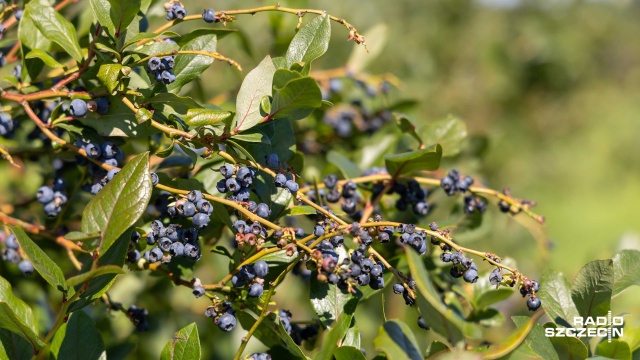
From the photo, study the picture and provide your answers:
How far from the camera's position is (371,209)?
115 centimetres

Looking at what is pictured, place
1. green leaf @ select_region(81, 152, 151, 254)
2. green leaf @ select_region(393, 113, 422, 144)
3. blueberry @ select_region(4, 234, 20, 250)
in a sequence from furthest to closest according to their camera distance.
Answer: green leaf @ select_region(393, 113, 422, 144) → blueberry @ select_region(4, 234, 20, 250) → green leaf @ select_region(81, 152, 151, 254)

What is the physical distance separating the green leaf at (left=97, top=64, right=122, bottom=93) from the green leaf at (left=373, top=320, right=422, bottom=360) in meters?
0.49

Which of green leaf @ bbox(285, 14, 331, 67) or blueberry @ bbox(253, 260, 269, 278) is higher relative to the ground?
green leaf @ bbox(285, 14, 331, 67)

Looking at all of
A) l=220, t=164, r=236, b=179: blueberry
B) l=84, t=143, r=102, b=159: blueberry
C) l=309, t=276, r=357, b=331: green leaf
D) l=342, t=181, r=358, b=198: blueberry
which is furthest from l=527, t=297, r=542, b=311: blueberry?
l=84, t=143, r=102, b=159: blueberry

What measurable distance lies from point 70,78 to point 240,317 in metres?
0.44

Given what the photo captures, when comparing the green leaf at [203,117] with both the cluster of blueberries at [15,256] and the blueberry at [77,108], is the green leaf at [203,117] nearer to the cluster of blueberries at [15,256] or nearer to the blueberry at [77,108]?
the blueberry at [77,108]

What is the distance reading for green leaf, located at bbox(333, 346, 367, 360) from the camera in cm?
85

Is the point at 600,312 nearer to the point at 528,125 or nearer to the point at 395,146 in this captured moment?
the point at 395,146

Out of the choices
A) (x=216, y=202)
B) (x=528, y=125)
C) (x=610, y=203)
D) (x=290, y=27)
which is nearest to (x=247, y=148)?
(x=216, y=202)

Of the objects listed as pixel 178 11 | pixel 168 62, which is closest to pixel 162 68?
pixel 168 62

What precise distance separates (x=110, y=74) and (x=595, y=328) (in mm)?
788

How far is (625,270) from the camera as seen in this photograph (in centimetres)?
99

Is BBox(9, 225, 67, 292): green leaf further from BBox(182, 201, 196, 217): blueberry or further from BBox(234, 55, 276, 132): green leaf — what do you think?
BBox(234, 55, 276, 132): green leaf

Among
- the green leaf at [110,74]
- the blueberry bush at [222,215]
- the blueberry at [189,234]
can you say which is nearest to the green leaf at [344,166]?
the blueberry bush at [222,215]
